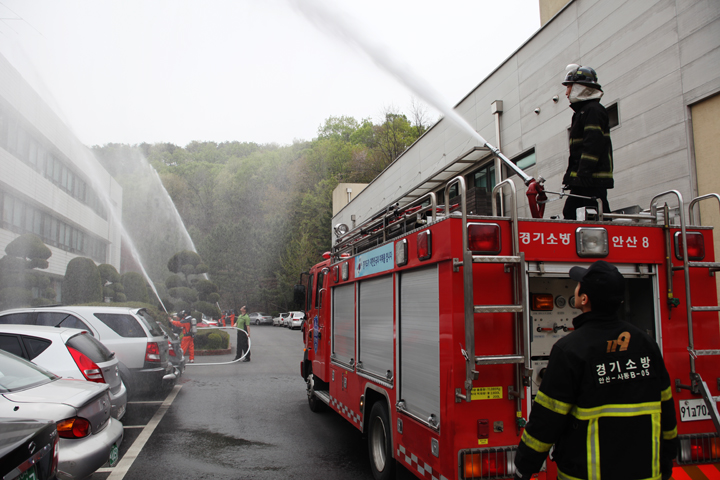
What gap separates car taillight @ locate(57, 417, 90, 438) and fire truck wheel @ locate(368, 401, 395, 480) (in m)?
2.49

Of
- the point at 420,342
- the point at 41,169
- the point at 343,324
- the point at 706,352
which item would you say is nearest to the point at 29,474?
the point at 420,342

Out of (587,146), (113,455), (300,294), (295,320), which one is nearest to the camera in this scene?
(113,455)

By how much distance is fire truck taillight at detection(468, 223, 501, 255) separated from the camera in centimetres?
367

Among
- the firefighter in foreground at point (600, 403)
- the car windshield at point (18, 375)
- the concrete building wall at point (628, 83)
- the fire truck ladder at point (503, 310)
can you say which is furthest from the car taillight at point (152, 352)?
the concrete building wall at point (628, 83)

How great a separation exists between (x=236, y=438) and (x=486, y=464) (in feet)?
14.9

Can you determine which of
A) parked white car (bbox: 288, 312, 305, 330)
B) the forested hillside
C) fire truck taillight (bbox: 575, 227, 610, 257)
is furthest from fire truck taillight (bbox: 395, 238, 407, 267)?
parked white car (bbox: 288, 312, 305, 330)

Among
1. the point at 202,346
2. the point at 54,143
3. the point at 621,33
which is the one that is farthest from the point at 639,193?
the point at 54,143

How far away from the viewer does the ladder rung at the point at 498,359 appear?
3.38 metres

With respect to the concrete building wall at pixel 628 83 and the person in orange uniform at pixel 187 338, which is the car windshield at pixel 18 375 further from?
the person in orange uniform at pixel 187 338

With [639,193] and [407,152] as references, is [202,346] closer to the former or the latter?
[407,152]

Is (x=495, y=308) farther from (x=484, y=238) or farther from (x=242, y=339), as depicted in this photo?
(x=242, y=339)

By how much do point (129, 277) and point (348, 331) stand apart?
18.9 meters

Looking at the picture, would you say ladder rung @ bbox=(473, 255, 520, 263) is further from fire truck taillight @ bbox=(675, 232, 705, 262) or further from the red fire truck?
fire truck taillight @ bbox=(675, 232, 705, 262)

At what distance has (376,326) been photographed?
5109 mm
